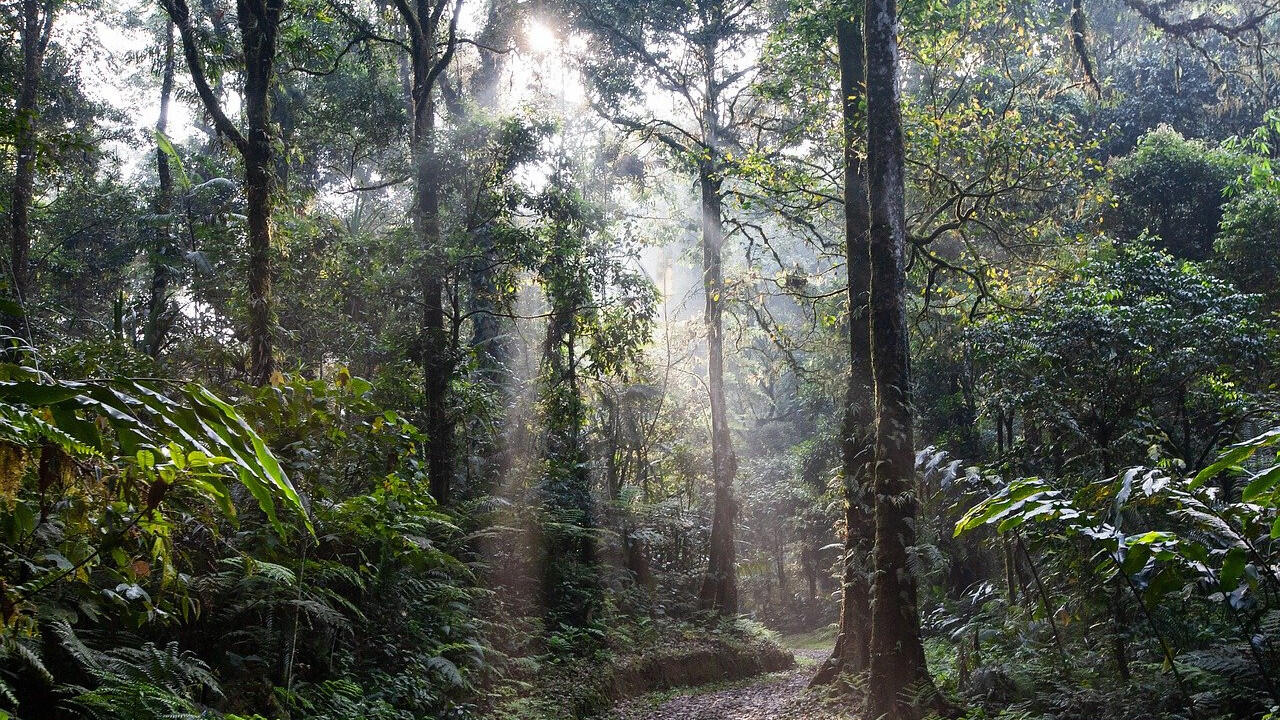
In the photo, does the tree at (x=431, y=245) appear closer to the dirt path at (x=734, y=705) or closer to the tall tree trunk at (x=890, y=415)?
the dirt path at (x=734, y=705)

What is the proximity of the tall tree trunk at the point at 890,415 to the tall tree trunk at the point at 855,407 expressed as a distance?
1.47 meters

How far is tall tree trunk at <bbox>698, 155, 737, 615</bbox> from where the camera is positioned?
16.8m

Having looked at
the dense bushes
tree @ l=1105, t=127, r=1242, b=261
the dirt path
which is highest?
tree @ l=1105, t=127, r=1242, b=261

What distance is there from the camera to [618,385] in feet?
75.2

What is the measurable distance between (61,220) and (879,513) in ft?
75.1

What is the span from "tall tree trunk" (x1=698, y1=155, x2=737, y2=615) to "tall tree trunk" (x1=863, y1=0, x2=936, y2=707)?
8654 mm

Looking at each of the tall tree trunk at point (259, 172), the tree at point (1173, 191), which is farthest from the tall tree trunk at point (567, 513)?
the tree at point (1173, 191)

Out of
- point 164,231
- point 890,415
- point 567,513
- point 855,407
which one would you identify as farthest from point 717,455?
point 164,231

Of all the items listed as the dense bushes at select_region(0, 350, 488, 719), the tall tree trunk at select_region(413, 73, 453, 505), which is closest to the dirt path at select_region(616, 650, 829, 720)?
the dense bushes at select_region(0, 350, 488, 719)

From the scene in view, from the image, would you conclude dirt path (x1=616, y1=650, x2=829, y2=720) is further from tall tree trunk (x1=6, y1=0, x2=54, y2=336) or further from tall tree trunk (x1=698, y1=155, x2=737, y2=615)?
tall tree trunk (x1=6, y1=0, x2=54, y2=336)

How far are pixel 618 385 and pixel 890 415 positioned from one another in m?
16.4

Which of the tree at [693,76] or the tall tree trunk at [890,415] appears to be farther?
the tree at [693,76]

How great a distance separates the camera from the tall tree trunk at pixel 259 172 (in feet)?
26.7

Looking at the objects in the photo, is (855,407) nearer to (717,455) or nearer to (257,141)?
(257,141)
